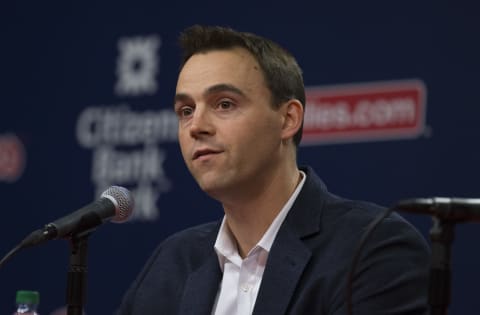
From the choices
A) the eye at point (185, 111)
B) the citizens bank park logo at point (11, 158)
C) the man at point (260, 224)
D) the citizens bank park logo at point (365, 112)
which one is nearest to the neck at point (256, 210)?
the man at point (260, 224)

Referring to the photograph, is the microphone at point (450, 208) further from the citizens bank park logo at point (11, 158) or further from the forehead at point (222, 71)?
the citizens bank park logo at point (11, 158)

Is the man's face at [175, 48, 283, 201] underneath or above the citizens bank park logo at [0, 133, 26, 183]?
above

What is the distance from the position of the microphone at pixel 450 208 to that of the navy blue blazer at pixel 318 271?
18.5 inches

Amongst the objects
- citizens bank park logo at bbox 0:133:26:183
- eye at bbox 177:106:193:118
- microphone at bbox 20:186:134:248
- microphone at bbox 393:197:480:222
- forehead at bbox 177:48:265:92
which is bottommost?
citizens bank park logo at bbox 0:133:26:183

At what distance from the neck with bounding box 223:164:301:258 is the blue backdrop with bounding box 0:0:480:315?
906mm

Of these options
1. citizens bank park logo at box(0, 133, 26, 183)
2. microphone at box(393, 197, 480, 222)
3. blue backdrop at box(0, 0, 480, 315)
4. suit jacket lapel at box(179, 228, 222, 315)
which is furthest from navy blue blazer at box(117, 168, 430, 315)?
citizens bank park logo at box(0, 133, 26, 183)

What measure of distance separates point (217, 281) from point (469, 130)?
1.15 metres

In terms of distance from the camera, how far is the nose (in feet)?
8.05

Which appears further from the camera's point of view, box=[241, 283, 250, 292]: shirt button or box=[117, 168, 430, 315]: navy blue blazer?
box=[241, 283, 250, 292]: shirt button

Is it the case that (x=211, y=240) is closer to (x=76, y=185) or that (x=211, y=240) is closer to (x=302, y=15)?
(x=302, y=15)

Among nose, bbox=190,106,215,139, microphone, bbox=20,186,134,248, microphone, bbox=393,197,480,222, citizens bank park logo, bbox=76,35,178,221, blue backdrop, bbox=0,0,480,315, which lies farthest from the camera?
citizens bank park logo, bbox=76,35,178,221

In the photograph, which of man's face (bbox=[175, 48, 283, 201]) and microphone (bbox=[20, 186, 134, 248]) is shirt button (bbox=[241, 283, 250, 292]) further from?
microphone (bbox=[20, 186, 134, 248])

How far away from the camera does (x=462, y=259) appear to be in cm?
326

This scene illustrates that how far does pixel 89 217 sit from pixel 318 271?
536mm
